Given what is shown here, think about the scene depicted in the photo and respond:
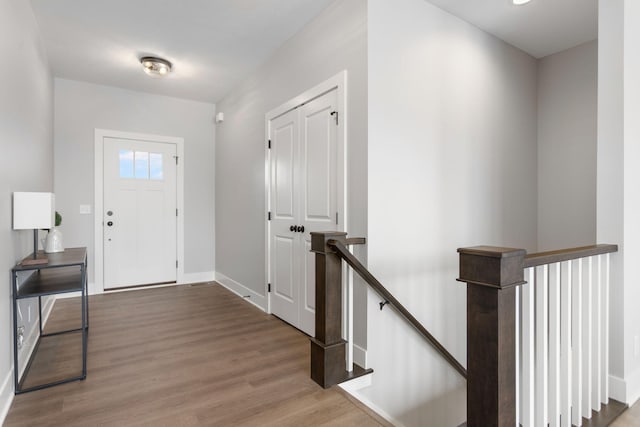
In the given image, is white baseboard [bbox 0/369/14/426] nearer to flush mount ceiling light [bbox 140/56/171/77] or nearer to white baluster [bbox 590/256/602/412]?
flush mount ceiling light [bbox 140/56/171/77]

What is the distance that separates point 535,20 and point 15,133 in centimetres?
416

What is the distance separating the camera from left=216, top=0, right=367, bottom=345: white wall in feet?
8.01

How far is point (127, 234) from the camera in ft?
15.3

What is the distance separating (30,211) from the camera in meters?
2.19

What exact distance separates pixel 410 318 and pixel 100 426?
1.91 m

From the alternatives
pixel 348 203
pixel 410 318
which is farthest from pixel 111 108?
pixel 410 318

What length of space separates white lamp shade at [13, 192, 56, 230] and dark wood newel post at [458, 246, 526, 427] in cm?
254

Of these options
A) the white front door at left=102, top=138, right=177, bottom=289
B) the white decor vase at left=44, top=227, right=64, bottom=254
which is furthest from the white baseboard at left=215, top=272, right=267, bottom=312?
the white decor vase at left=44, top=227, right=64, bottom=254

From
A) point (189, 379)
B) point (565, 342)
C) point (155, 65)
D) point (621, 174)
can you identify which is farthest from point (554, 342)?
point (155, 65)

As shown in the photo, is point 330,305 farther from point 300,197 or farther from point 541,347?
point 300,197

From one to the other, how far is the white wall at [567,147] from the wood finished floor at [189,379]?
3.00 m

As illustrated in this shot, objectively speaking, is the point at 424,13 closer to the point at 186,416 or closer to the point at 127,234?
the point at 186,416
